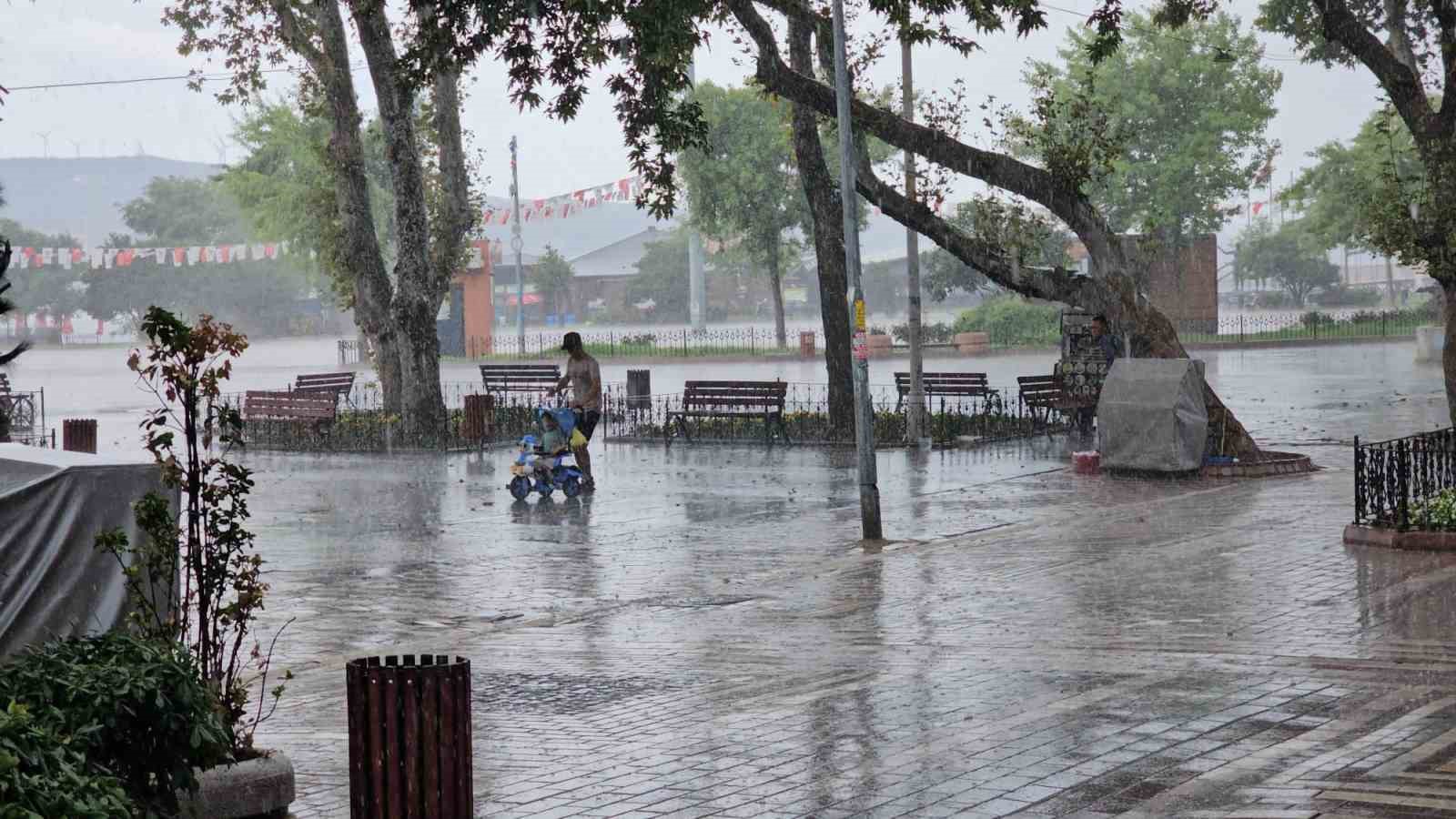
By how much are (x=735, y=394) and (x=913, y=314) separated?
302 centimetres

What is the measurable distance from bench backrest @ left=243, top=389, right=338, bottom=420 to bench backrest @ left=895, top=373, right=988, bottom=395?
30.3 feet

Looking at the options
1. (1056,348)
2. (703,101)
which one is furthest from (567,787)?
(703,101)

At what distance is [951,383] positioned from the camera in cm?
2872

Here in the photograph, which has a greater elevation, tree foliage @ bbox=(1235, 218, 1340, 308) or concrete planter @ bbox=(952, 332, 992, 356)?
tree foliage @ bbox=(1235, 218, 1340, 308)

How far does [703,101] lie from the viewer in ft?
209

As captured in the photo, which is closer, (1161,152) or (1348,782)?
(1348,782)

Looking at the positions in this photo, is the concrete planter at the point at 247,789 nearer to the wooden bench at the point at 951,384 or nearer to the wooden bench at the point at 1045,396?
the wooden bench at the point at 1045,396

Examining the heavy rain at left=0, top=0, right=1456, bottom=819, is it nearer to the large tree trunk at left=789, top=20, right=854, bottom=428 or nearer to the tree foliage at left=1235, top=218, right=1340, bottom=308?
the large tree trunk at left=789, top=20, right=854, bottom=428

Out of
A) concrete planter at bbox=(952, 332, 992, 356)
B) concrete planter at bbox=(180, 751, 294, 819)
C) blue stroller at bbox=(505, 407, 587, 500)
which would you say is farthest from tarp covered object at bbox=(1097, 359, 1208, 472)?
concrete planter at bbox=(952, 332, 992, 356)

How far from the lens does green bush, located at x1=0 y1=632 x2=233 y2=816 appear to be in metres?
5.70

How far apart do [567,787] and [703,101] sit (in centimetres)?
5753

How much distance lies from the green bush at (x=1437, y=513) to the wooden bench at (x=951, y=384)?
1352cm

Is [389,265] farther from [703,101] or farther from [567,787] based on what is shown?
[567,787]

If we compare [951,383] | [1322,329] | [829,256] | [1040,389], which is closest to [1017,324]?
[1322,329]
